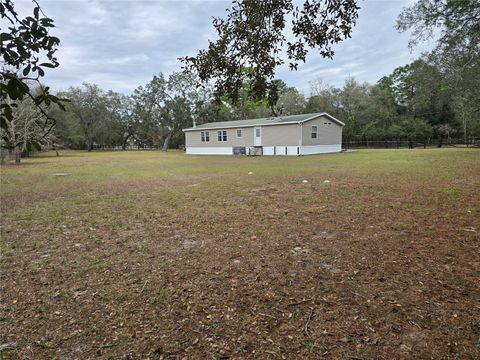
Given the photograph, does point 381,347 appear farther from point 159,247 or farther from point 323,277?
point 159,247

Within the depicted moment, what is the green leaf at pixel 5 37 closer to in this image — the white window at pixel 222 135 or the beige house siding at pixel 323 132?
the beige house siding at pixel 323 132

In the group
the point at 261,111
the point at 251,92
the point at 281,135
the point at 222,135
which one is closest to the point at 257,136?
the point at 281,135

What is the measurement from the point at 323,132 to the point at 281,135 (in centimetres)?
377

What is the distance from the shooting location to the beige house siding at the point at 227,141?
25969 mm

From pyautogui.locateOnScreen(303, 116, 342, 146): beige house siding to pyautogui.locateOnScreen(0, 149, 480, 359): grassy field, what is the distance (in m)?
17.4

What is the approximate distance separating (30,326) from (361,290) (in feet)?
9.05

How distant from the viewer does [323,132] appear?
24688 mm

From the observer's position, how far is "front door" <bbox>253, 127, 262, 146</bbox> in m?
25.1

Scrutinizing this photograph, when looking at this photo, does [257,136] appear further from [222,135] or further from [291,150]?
[222,135]

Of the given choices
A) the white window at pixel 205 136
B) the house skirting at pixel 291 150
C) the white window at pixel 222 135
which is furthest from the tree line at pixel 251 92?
the white window at pixel 205 136

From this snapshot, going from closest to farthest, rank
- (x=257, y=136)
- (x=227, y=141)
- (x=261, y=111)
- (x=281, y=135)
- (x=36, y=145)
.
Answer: (x=36, y=145) → (x=281, y=135) → (x=257, y=136) → (x=227, y=141) → (x=261, y=111)

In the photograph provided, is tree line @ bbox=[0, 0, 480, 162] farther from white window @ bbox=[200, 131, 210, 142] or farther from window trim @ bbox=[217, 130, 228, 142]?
white window @ bbox=[200, 131, 210, 142]

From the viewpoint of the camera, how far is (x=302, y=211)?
18.8 feet

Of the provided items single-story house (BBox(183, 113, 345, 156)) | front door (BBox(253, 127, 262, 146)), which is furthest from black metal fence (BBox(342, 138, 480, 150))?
front door (BBox(253, 127, 262, 146))
